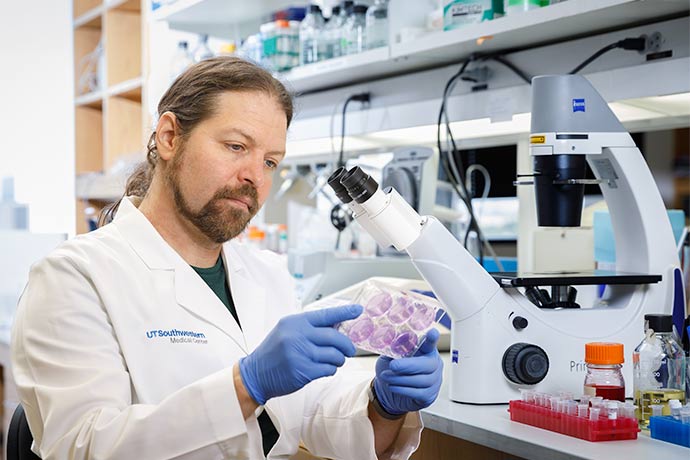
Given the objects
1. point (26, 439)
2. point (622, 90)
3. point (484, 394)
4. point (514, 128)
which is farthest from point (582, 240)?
point (26, 439)

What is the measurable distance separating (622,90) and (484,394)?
0.75m

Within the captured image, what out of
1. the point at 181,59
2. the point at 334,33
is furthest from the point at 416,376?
the point at 181,59

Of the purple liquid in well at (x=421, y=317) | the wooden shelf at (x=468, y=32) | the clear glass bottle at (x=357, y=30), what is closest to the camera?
the purple liquid in well at (x=421, y=317)

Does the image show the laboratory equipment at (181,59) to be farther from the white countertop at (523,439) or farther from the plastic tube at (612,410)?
the plastic tube at (612,410)

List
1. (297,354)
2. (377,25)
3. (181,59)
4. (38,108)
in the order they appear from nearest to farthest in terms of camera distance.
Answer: (297,354) < (377,25) < (181,59) < (38,108)

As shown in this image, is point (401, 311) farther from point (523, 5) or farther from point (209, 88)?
point (523, 5)

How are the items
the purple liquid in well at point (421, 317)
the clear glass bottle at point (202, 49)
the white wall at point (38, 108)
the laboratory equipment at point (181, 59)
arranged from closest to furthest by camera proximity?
1. the purple liquid in well at point (421, 317)
2. the clear glass bottle at point (202, 49)
3. the laboratory equipment at point (181, 59)
4. the white wall at point (38, 108)

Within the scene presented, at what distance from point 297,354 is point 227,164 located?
39 cm

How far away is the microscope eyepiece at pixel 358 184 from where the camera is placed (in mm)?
1360

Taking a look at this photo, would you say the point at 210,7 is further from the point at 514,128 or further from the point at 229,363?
the point at 229,363

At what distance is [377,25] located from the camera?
2354mm

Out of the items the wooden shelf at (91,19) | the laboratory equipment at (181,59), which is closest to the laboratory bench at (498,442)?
the laboratory equipment at (181,59)

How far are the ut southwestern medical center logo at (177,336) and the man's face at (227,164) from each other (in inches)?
7.1

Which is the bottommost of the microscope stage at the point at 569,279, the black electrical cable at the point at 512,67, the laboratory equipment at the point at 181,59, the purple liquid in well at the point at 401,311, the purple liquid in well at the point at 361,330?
the purple liquid in well at the point at 361,330
